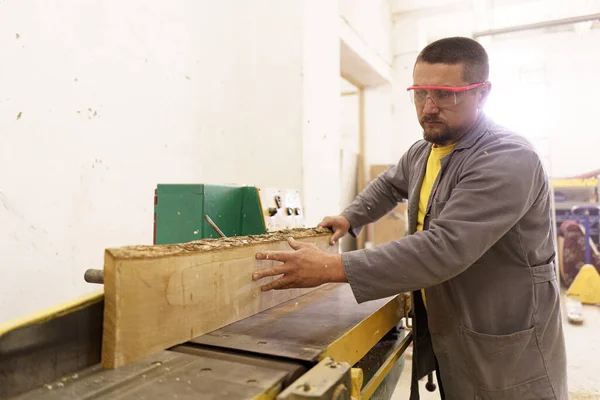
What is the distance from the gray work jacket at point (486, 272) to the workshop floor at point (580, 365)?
1347 millimetres

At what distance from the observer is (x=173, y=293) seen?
2.82 ft

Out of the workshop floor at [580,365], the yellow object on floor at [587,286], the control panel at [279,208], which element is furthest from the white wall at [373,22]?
the yellow object on floor at [587,286]

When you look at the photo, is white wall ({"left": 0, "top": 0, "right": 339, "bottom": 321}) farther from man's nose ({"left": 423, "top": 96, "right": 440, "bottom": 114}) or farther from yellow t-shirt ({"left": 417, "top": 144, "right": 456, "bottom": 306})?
man's nose ({"left": 423, "top": 96, "right": 440, "bottom": 114})

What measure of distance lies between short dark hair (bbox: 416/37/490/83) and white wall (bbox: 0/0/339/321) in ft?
4.53

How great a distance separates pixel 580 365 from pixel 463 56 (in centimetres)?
246

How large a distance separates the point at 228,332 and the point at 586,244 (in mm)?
4959

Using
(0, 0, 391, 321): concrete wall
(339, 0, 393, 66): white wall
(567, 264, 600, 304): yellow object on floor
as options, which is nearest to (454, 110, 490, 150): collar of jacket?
(0, 0, 391, 321): concrete wall

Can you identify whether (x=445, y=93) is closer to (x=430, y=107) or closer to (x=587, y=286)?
(x=430, y=107)

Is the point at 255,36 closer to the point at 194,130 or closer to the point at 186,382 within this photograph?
the point at 194,130

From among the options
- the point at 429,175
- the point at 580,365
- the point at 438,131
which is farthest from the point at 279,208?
the point at 580,365

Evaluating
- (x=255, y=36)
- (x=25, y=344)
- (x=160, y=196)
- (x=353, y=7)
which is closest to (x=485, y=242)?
(x=25, y=344)

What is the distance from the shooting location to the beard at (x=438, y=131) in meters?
1.30

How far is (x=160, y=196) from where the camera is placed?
1.60 meters

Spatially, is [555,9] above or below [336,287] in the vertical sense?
above
